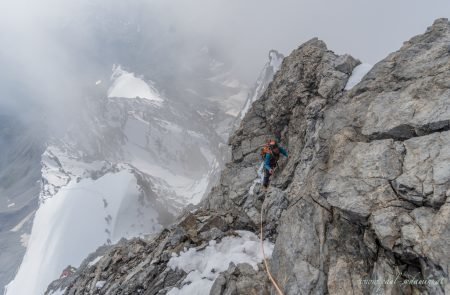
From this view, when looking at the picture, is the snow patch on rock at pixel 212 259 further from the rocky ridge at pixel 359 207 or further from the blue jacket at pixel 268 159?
the blue jacket at pixel 268 159

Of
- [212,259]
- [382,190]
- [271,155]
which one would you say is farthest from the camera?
[271,155]

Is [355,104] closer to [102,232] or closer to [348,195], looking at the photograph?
[348,195]

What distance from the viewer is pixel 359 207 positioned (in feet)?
36.5

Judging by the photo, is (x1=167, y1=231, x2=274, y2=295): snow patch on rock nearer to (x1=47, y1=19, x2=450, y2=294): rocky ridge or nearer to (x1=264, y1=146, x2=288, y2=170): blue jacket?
(x1=47, y1=19, x2=450, y2=294): rocky ridge

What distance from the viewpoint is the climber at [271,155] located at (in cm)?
2214

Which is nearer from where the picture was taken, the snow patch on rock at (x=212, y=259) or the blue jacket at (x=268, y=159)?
the snow patch on rock at (x=212, y=259)

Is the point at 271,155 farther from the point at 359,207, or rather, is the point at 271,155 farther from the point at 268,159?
the point at 359,207

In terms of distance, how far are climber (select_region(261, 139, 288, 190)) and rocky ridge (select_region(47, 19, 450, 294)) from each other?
87 centimetres

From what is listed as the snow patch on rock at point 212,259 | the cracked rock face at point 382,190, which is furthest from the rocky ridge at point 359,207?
the snow patch on rock at point 212,259

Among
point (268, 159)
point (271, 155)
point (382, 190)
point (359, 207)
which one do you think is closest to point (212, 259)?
point (268, 159)

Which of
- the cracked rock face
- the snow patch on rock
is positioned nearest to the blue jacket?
the cracked rock face

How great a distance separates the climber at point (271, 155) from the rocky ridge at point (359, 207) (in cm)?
87

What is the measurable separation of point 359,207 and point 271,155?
1132 cm

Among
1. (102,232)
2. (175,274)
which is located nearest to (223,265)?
(175,274)
